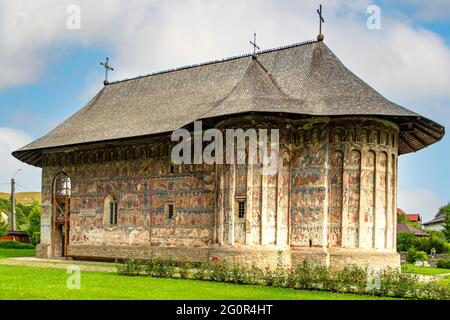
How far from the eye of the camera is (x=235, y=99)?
24.0 meters

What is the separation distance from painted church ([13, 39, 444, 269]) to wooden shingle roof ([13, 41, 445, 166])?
0.25 ft

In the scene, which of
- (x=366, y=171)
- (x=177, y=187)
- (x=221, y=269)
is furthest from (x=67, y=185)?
(x=366, y=171)

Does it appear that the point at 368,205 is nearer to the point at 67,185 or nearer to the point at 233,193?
the point at 233,193

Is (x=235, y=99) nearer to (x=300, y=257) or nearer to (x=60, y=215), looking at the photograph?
(x=300, y=257)

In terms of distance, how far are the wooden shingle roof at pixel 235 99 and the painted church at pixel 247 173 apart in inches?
3.0

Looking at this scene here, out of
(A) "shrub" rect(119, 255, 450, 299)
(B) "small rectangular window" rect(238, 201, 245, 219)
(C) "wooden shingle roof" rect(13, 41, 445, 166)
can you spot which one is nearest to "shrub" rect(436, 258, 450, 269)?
(C) "wooden shingle roof" rect(13, 41, 445, 166)

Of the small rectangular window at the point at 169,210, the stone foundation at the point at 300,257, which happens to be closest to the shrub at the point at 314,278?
the stone foundation at the point at 300,257

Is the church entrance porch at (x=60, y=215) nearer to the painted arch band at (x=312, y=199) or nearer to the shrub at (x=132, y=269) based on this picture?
the painted arch band at (x=312, y=199)

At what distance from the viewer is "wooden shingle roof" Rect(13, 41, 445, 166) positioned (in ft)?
76.1

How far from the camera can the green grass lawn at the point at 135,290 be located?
15.2 meters

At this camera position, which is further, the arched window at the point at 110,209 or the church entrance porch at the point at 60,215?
the church entrance porch at the point at 60,215

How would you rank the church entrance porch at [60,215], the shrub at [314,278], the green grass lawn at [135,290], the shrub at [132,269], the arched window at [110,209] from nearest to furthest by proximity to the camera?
the green grass lawn at [135,290]
the shrub at [314,278]
the shrub at [132,269]
the arched window at [110,209]
the church entrance porch at [60,215]

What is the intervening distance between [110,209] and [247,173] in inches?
375

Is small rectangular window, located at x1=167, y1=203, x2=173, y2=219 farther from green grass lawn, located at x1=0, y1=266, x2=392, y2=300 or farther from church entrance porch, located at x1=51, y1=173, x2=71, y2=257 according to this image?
church entrance porch, located at x1=51, y1=173, x2=71, y2=257
